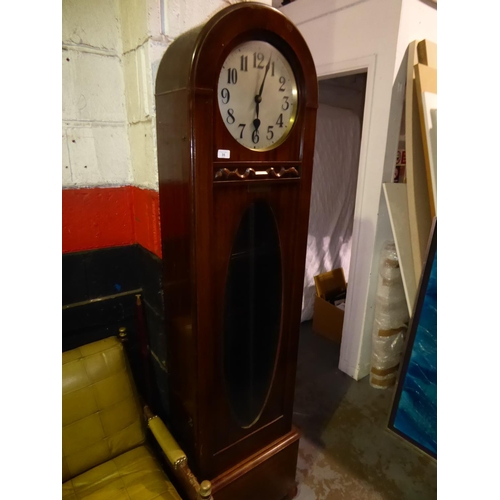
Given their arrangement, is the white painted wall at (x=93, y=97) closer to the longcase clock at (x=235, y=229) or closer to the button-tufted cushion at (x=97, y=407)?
the longcase clock at (x=235, y=229)

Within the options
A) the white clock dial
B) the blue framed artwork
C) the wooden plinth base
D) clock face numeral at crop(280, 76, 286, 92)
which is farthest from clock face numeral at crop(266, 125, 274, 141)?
the wooden plinth base

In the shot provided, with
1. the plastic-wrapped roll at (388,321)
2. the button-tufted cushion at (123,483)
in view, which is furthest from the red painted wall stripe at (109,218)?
the plastic-wrapped roll at (388,321)

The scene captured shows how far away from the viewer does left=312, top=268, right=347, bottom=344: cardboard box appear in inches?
104

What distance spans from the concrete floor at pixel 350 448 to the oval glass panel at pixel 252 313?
26.8 inches

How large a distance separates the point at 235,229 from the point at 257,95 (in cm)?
37

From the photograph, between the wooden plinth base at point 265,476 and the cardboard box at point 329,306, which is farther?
the cardboard box at point 329,306

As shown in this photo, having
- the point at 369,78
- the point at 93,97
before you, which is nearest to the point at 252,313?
the point at 93,97

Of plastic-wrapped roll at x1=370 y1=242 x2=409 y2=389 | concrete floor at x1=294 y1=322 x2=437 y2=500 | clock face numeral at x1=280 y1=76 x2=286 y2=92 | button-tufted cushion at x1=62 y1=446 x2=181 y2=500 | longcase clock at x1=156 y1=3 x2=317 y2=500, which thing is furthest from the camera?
plastic-wrapped roll at x1=370 y1=242 x2=409 y2=389

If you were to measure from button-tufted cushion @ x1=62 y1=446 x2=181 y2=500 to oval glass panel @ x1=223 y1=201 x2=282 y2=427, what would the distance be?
0.33 m

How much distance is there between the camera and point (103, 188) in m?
1.20

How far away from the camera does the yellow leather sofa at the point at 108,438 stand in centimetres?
110

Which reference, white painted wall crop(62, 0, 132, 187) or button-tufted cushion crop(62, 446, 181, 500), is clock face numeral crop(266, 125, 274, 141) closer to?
white painted wall crop(62, 0, 132, 187)

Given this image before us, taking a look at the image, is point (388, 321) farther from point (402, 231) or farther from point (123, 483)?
point (123, 483)
